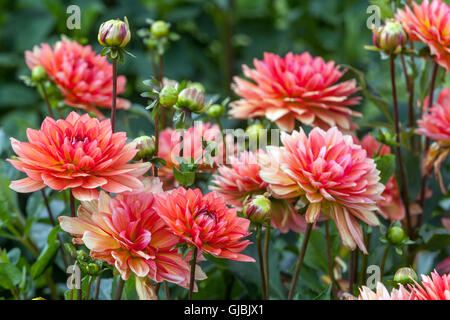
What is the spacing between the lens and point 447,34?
0.61 meters

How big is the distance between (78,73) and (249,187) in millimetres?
267

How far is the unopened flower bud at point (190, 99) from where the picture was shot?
0.52 m

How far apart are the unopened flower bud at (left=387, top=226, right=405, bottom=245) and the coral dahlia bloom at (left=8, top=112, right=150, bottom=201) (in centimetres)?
24

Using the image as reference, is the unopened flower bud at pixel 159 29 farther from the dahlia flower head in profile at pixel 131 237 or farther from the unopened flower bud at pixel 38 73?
the dahlia flower head in profile at pixel 131 237

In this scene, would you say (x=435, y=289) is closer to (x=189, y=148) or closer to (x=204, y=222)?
(x=204, y=222)

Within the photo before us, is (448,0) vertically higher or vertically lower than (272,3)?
lower

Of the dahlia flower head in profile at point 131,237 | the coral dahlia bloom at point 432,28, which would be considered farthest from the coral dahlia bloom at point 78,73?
the coral dahlia bloom at point 432,28

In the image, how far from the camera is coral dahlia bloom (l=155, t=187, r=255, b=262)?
0.44 m

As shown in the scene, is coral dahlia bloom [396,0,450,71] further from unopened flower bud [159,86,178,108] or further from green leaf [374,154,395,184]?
unopened flower bud [159,86,178,108]

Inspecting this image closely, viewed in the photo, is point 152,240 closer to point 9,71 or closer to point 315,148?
point 315,148

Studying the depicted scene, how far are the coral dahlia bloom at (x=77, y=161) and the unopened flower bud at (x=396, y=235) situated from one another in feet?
0.79

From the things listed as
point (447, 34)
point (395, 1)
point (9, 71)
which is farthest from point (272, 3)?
point (447, 34)
